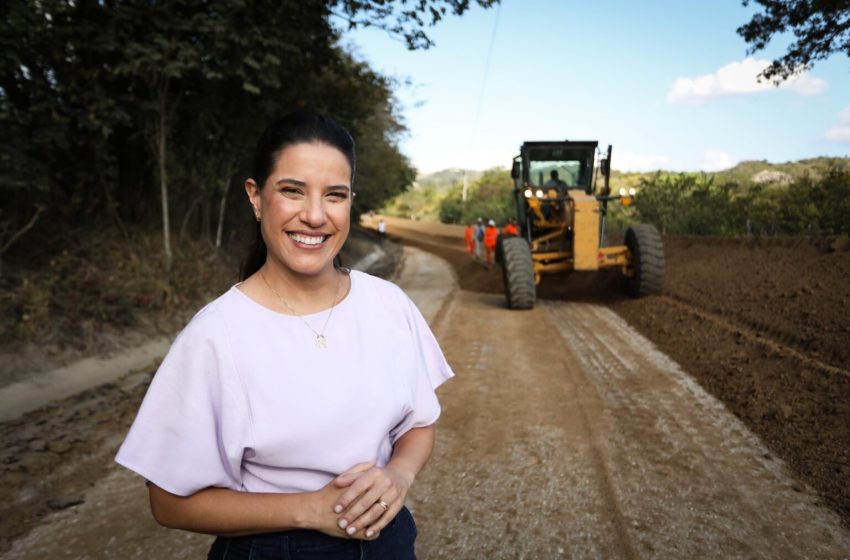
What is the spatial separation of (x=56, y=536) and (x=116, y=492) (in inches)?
20.7

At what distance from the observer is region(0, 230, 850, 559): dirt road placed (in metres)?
3.07

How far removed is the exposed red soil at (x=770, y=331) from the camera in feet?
14.0

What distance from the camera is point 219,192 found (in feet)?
36.7

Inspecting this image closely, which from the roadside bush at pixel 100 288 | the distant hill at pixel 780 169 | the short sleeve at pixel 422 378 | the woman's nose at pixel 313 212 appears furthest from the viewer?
the distant hill at pixel 780 169

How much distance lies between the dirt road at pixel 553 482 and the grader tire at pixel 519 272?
11.8 ft

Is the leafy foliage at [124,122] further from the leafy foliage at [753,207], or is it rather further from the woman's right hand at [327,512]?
the leafy foliage at [753,207]

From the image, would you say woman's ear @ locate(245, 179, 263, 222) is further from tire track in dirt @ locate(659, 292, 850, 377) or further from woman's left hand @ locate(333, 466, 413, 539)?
tire track in dirt @ locate(659, 292, 850, 377)

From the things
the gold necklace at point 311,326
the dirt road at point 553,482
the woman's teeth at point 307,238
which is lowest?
the dirt road at point 553,482

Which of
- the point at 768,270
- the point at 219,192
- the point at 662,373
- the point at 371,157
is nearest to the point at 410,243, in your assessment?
the point at 371,157

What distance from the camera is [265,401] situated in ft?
4.01

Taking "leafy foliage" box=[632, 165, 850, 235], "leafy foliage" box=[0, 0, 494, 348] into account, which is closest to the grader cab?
"leafy foliage" box=[632, 165, 850, 235]

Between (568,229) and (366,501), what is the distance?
9727 mm

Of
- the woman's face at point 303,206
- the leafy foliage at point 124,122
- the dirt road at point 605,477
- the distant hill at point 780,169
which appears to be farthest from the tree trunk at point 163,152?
the distant hill at point 780,169

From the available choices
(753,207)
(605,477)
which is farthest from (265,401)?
(753,207)
